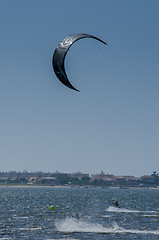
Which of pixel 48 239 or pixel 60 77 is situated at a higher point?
pixel 60 77

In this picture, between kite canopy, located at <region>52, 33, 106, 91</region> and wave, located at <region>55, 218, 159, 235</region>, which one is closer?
kite canopy, located at <region>52, 33, 106, 91</region>

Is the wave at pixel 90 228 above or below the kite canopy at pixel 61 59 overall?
below

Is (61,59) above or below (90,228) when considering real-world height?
above

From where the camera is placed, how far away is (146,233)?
48.6 meters

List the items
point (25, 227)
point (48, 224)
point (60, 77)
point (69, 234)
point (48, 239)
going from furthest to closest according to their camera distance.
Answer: point (48, 224), point (25, 227), point (69, 234), point (48, 239), point (60, 77)

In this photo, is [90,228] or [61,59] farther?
[90,228]

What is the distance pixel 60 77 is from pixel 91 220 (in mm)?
37878

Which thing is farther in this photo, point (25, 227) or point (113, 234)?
point (25, 227)

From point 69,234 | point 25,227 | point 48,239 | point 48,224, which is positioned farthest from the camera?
point 48,224

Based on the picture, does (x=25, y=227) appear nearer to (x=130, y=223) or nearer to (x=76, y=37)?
(x=130, y=223)

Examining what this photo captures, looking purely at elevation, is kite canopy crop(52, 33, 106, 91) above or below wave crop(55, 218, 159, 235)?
above

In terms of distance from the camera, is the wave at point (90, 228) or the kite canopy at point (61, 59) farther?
the wave at point (90, 228)

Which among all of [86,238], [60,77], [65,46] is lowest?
[86,238]

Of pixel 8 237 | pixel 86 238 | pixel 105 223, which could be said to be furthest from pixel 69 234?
pixel 105 223
